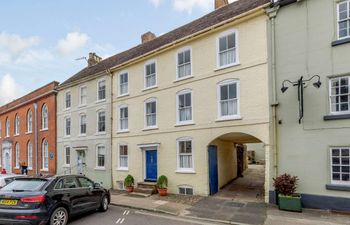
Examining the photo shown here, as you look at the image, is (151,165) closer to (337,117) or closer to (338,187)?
(338,187)

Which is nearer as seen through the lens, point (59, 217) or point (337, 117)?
point (59, 217)

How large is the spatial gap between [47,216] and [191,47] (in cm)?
1096

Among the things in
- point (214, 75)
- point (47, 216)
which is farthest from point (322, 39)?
point (47, 216)

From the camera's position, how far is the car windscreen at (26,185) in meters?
8.22

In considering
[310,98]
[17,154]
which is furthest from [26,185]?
[17,154]

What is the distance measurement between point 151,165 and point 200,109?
5.03m

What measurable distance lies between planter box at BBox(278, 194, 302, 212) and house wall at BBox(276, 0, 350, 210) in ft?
2.12

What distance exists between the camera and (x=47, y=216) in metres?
7.86

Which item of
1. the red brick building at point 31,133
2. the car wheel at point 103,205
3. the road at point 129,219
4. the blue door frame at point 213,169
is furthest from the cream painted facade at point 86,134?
the road at point 129,219

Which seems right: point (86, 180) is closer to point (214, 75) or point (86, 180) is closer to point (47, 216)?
point (47, 216)

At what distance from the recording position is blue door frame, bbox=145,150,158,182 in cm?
1601

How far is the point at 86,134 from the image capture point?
20.8 metres

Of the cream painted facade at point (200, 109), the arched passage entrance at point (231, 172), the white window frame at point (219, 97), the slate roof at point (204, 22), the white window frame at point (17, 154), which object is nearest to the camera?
the cream painted facade at point (200, 109)

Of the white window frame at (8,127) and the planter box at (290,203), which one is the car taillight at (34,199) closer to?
the planter box at (290,203)
